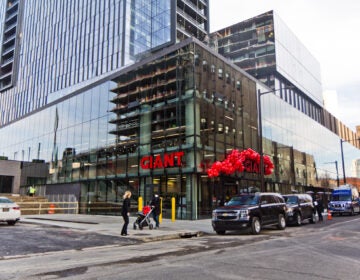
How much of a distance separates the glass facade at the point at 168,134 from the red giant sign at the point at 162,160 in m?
0.08

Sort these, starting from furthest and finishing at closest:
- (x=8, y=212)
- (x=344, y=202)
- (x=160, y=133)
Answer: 1. (x=344, y=202)
2. (x=160, y=133)
3. (x=8, y=212)

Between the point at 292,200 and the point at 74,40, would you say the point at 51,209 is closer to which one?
the point at 292,200

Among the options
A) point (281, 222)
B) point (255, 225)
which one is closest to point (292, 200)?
point (281, 222)

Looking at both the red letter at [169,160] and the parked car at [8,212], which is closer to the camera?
the parked car at [8,212]

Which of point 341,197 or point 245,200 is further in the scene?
point 341,197

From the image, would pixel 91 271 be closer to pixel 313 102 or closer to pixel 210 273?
pixel 210 273

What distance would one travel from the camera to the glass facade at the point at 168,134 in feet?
80.9

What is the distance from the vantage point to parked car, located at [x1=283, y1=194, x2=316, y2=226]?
Result: 19.4 meters

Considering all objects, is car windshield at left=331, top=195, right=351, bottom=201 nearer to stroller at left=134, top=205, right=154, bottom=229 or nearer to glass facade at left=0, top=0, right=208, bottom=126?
stroller at left=134, top=205, right=154, bottom=229

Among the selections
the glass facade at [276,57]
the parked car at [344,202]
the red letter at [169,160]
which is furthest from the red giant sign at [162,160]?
the glass facade at [276,57]

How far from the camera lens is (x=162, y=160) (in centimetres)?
2553

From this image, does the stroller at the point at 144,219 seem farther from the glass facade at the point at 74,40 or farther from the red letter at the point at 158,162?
the glass facade at the point at 74,40

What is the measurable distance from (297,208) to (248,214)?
22.3 ft

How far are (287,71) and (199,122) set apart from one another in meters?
59.7
